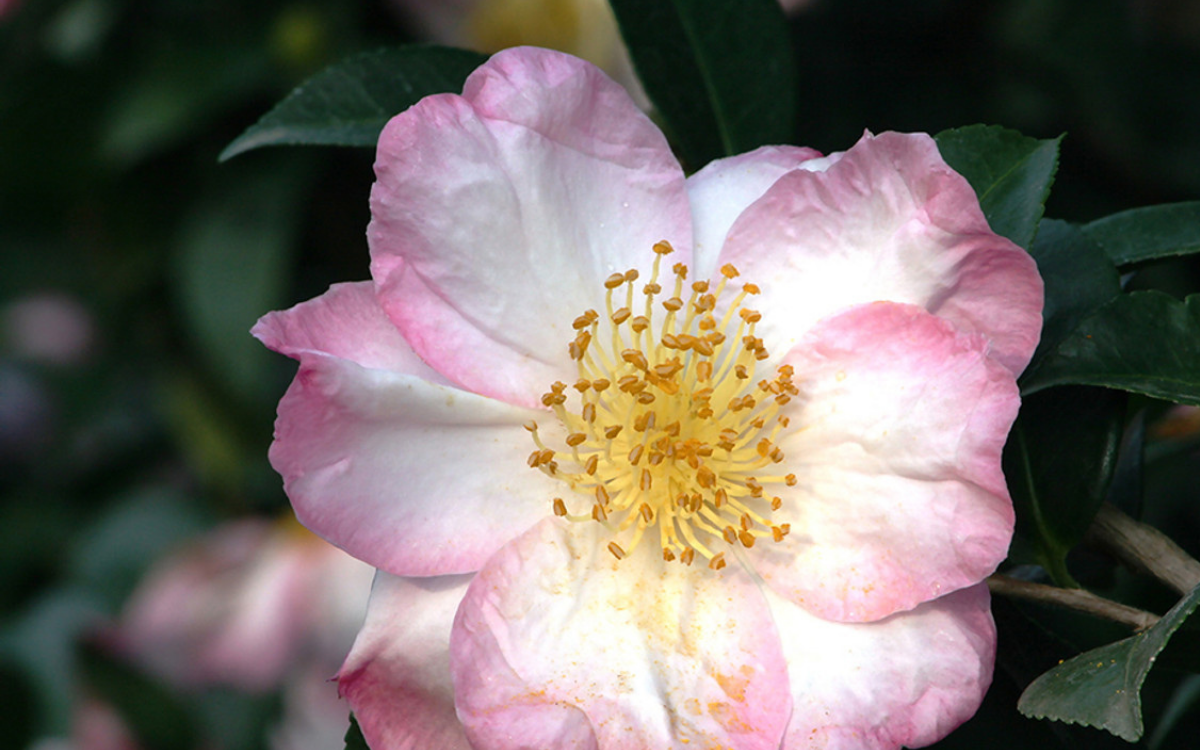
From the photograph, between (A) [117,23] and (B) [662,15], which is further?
(A) [117,23]

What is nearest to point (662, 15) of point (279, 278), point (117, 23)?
point (279, 278)

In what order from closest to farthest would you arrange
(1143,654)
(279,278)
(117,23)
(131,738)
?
(1143,654) < (131,738) < (279,278) < (117,23)

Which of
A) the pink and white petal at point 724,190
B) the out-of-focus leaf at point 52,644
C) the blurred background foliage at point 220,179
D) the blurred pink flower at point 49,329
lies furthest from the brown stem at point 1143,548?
the blurred pink flower at point 49,329

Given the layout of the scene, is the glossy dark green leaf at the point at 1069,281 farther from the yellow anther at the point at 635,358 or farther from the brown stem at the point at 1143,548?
the yellow anther at the point at 635,358

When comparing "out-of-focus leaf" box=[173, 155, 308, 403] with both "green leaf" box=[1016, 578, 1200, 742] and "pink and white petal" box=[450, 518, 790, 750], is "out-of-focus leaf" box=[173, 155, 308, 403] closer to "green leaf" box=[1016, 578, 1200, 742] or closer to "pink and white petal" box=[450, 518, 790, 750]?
"pink and white petal" box=[450, 518, 790, 750]

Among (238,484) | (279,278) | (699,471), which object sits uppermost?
(699,471)

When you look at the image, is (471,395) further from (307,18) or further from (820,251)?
(307,18)
